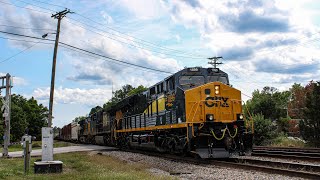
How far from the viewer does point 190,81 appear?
16172 millimetres

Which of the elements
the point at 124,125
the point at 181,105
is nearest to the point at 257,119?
the point at 124,125

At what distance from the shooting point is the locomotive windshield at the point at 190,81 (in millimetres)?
15930

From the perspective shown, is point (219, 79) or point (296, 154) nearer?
point (219, 79)

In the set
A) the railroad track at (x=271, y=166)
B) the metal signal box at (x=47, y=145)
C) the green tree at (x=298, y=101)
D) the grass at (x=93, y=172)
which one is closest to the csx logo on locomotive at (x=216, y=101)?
the railroad track at (x=271, y=166)

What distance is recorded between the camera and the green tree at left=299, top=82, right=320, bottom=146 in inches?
925

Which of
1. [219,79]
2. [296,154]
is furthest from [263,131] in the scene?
[219,79]

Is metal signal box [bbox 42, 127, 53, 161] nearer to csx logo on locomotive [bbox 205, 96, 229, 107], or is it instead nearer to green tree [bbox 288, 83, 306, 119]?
csx logo on locomotive [bbox 205, 96, 229, 107]

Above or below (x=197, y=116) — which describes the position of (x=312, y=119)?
below

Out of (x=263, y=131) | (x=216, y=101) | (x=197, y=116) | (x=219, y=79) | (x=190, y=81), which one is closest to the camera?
(x=197, y=116)

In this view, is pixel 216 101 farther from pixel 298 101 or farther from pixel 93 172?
pixel 298 101

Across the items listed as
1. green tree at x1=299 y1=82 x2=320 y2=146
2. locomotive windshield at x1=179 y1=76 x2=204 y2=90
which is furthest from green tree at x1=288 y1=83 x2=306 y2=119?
locomotive windshield at x1=179 y1=76 x2=204 y2=90

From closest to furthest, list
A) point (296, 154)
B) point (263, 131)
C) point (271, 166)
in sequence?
point (271, 166) → point (296, 154) → point (263, 131)

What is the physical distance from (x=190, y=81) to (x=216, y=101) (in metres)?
1.66

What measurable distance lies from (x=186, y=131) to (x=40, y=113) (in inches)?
3636
